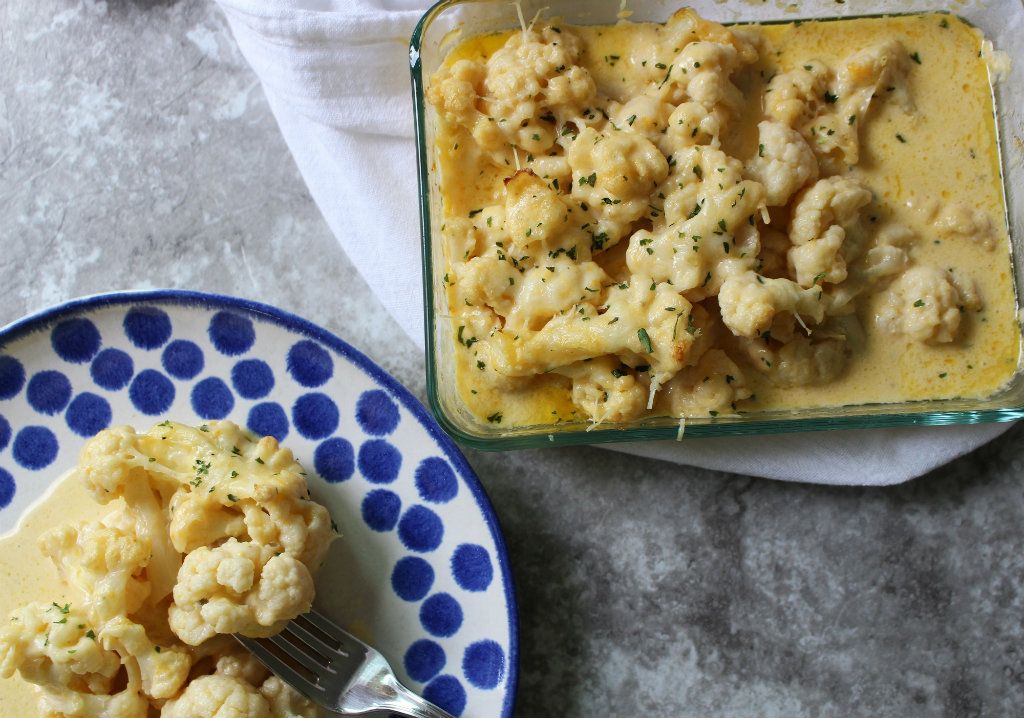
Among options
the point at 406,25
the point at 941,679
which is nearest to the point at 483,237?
the point at 406,25

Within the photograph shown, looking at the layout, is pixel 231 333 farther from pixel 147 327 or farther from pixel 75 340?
pixel 75 340

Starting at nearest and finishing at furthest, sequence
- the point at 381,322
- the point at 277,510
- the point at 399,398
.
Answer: the point at 277,510 → the point at 399,398 → the point at 381,322

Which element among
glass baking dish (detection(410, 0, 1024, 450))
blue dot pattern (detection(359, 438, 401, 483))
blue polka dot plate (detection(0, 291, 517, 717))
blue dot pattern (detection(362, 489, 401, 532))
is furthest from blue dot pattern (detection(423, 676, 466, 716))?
glass baking dish (detection(410, 0, 1024, 450))

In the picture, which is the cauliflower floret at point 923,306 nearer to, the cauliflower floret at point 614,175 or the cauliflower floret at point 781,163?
the cauliflower floret at point 781,163

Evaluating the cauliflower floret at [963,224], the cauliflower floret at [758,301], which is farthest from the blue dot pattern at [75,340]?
the cauliflower floret at [963,224]

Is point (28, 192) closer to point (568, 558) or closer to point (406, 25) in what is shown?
point (406, 25)

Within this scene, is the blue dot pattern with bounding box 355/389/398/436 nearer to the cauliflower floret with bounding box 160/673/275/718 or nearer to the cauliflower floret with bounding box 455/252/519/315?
the cauliflower floret with bounding box 455/252/519/315

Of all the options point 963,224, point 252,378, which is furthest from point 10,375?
point 963,224
